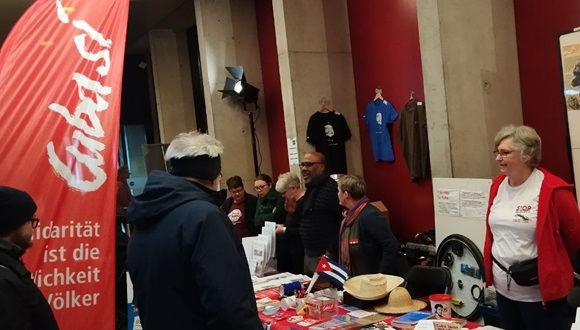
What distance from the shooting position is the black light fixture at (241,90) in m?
6.64

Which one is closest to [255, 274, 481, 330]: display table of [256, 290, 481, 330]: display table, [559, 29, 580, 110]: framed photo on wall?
[256, 290, 481, 330]: display table

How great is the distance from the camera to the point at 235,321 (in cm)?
172

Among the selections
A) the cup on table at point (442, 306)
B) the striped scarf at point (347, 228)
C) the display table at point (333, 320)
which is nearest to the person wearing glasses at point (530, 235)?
the cup on table at point (442, 306)

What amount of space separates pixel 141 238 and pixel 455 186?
246cm

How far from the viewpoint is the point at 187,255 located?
1771mm

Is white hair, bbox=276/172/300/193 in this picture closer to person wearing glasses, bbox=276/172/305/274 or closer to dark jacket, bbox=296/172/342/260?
person wearing glasses, bbox=276/172/305/274

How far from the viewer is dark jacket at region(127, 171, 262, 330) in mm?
1731

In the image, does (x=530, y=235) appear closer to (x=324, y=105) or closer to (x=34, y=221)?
(x=34, y=221)

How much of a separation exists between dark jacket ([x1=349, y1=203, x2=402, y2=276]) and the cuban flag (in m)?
0.32

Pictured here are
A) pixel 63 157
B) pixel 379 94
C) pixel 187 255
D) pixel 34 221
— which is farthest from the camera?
pixel 379 94

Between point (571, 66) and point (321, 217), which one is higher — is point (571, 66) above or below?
above

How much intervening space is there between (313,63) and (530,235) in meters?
3.67

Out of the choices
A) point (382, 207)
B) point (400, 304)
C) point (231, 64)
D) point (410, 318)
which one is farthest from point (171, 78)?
point (410, 318)

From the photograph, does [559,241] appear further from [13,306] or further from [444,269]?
[13,306]
